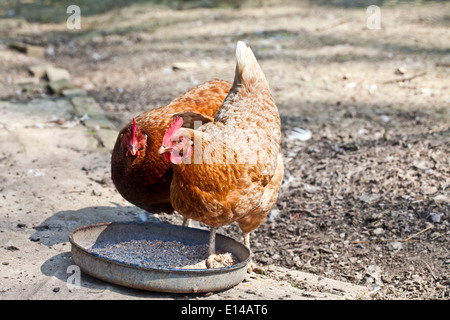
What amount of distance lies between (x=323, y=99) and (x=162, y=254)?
324 centimetres

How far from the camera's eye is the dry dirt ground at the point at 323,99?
3.64 meters

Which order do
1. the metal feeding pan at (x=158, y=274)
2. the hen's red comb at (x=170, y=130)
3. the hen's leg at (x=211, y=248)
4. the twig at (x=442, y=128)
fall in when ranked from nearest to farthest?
the metal feeding pan at (x=158, y=274), the hen's red comb at (x=170, y=130), the hen's leg at (x=211, y=248), the twig at (x=442, y=128)

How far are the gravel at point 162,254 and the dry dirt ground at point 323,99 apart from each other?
0.55 metres

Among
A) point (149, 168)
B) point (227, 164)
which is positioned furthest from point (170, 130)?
point (149, 168)

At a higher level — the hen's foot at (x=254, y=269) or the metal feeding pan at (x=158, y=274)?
the metal feeding pan at (x=158, y=274)

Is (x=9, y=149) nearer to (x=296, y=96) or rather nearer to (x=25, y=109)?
(x=25, y=109)

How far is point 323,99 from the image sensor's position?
19.3 feet

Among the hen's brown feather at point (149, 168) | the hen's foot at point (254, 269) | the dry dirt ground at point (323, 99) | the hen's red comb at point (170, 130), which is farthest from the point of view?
the dry dirt ground at point (323, 99)

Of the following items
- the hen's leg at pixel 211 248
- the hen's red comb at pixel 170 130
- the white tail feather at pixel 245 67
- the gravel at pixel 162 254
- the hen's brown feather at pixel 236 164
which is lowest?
the gravel at pixel 162 254

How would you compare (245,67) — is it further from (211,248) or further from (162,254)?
(162,254)

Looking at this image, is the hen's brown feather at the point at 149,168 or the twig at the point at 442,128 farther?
the twig at the point at 442,128

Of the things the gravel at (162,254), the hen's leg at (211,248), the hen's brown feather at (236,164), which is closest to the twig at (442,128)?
the hen's brown feather at (236,164)

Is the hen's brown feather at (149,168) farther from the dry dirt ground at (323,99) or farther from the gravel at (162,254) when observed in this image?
the dry dirt ground at (323,99)

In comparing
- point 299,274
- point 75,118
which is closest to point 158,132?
point 299,274
